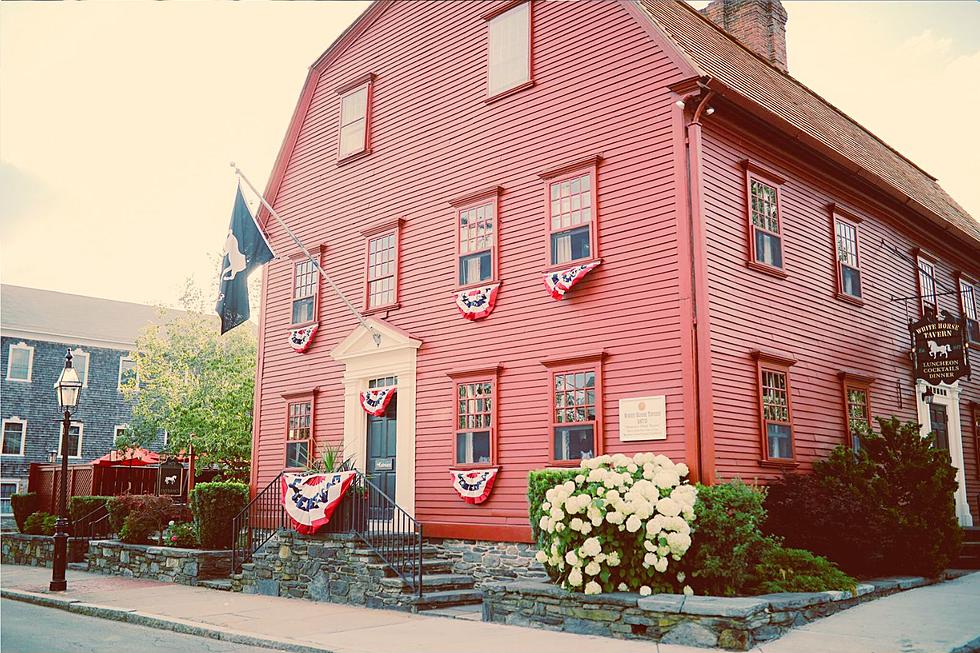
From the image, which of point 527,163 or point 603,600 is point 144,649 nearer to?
Answer: point 603,600

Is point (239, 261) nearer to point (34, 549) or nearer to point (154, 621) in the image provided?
point (154, 621)

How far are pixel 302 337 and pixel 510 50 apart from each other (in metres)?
7.19

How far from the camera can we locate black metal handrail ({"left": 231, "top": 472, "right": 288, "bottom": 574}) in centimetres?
1506

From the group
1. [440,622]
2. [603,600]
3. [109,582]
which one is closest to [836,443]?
[603,600]

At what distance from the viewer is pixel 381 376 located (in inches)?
629

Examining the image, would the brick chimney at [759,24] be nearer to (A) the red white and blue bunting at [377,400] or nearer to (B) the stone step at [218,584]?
(A) the red white and blue bunting at [377,400]

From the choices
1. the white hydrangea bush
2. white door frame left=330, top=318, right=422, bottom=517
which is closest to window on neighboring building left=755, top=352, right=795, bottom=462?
the white hydrangea bush

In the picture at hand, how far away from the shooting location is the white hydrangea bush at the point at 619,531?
32.2ft

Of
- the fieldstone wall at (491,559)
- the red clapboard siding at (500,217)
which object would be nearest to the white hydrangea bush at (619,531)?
the red clapboard siding at (500,217)

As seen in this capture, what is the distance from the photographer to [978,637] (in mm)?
8219

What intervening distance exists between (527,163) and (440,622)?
7.44m

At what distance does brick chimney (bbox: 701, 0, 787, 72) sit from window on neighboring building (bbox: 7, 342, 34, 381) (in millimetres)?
30971

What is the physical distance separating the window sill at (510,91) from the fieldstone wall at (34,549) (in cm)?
1413

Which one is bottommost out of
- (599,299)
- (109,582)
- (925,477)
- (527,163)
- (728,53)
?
(109,582)
